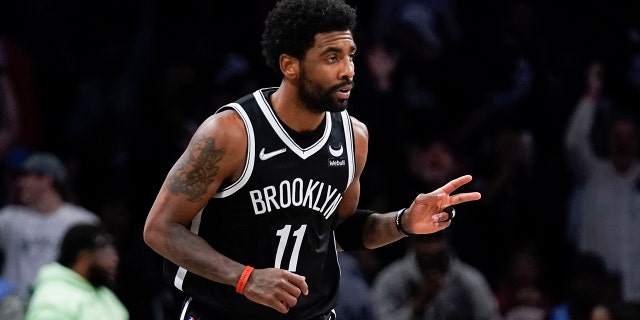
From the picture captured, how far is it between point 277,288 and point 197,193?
50 cm

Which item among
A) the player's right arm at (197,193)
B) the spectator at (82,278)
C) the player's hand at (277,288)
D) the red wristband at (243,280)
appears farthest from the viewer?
the spectator at (82,278)

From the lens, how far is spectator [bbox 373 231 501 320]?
320 inches

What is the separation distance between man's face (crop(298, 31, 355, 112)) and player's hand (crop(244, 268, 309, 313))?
2.27 feet

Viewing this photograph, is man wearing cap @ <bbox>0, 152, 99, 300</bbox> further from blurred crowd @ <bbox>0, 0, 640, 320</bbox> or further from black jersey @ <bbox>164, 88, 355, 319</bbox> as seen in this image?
black jersey @ <bbox>164, 88, 355, 319</bbox>

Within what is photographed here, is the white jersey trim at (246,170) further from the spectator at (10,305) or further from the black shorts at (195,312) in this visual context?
the spectator at (10,305)

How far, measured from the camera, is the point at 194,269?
462cm

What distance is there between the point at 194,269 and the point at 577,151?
492 cm

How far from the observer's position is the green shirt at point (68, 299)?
6352 millimetres

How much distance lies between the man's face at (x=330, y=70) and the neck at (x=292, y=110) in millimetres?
118

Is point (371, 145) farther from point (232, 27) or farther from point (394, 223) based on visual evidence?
point (394, 223)

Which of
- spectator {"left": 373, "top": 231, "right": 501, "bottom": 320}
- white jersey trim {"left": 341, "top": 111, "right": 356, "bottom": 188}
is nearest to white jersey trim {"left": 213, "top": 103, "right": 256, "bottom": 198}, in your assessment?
white jersey trim {"left": 341, "top": 111, "right": 356, "bottom": 188}

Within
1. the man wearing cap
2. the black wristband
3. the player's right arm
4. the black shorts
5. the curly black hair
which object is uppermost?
the curly black hair

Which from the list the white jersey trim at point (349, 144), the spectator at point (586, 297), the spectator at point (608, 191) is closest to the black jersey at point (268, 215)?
the white jersey trim at point (349, 144)

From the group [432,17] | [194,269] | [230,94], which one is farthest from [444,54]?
[194,269]
